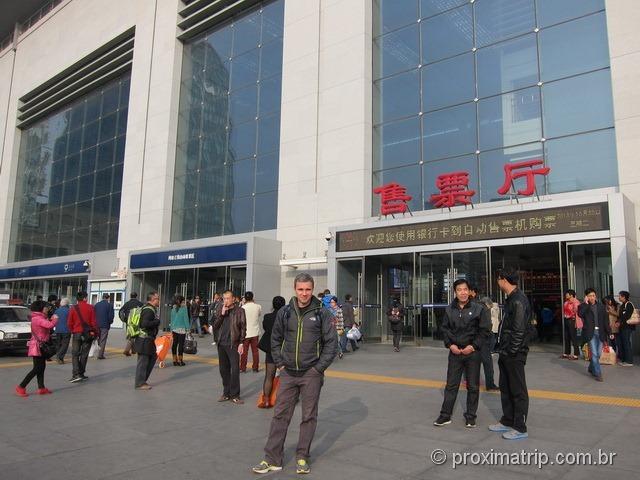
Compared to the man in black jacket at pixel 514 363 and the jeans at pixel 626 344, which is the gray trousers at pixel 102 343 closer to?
the man in black jacket at pixel 514 363

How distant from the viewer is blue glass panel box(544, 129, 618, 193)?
14477 millimetres

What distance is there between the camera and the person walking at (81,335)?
962 centimetres

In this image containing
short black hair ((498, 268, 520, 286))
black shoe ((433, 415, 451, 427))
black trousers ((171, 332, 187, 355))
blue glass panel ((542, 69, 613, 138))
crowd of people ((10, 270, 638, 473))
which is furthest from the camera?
blue glass panel ((542, 69, 613, 138))

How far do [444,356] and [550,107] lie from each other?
861 centimetres

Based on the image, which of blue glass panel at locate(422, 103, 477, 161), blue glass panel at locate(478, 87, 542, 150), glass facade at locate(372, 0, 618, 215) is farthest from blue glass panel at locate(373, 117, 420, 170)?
blue glass panel at locate(478, 87, 542, 150)

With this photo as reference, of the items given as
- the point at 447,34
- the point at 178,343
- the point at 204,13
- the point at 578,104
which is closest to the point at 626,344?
the point at 578,104

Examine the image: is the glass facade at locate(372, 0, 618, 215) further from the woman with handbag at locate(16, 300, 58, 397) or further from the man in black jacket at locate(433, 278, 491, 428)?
the woman with handbag at locate(16, 300, 58, 397)

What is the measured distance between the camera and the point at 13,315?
588 inches

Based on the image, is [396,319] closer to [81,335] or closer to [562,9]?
[81,335]

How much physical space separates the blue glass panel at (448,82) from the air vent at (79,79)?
20.9 meters

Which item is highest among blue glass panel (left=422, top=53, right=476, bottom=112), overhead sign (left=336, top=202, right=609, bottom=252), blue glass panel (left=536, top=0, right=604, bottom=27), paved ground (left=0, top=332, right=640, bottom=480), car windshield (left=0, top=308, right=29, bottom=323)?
blue glass panel (left=536, top=0, right=604, bottom=27)

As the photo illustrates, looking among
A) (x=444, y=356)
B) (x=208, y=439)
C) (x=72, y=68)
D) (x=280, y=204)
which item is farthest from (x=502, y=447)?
(x=72, y=68)

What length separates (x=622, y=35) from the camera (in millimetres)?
14586

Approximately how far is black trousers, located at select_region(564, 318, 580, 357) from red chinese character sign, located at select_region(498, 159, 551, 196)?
4237 millimetres
